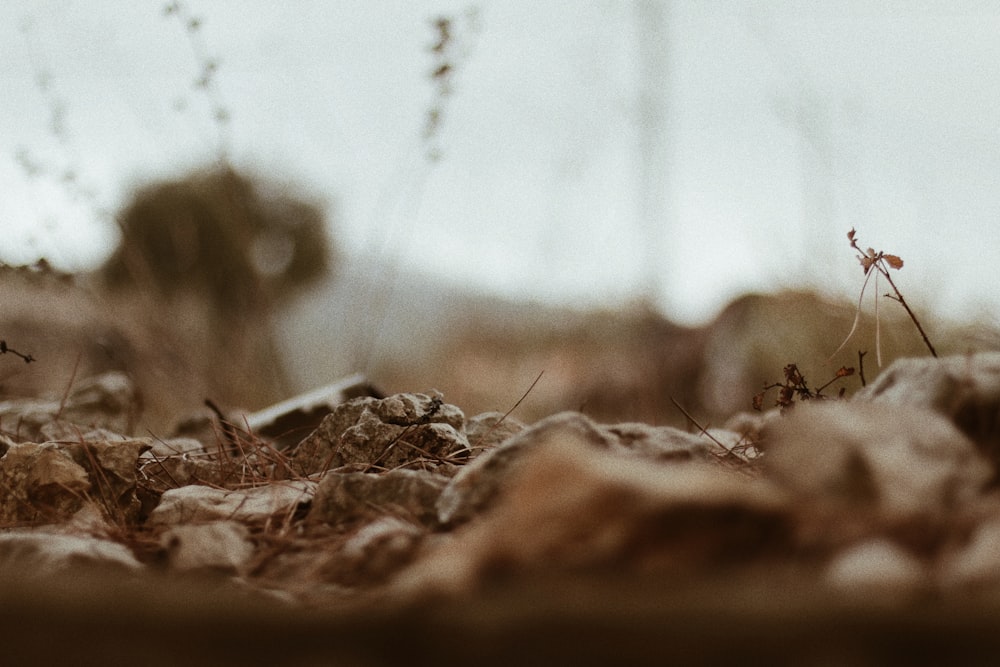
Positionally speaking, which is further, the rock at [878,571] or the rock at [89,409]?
the rock at [89,409]

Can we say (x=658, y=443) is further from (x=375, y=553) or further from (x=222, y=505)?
(x=222, y=505)

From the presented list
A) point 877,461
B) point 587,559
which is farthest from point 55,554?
point 877,461

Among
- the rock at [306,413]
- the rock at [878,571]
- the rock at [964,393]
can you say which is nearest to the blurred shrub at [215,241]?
the rock at [306,413]

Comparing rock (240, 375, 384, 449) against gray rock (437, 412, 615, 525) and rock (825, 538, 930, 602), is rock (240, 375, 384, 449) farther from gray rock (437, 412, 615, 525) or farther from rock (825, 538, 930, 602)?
rock (825, 538, 930, 602)

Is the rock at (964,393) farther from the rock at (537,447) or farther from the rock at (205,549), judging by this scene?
the rock at (205,549)

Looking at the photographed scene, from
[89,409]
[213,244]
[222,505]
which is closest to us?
[222,505]

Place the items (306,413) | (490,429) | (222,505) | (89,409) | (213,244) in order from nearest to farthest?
1. (222,505)
2. (490,429)
3. (306,413)
4. (89,409)
5. (213,244)

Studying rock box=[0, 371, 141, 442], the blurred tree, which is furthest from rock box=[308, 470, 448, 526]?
the blurred tree

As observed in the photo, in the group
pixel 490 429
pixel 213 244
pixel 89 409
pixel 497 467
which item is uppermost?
pixel 213 244
